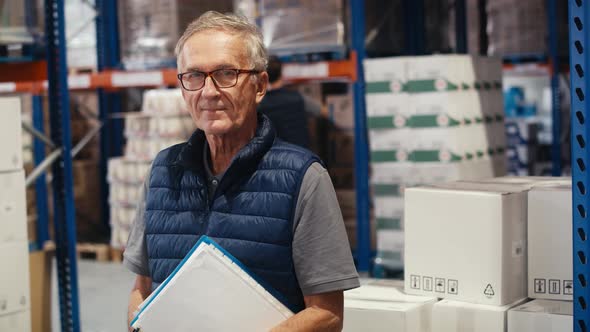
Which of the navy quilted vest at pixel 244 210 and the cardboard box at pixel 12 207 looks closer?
the navy quilted vest at pixel 244 210

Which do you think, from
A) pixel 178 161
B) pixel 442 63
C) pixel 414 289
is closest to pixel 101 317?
pixel 442 63

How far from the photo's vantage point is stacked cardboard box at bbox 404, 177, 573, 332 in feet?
11.1

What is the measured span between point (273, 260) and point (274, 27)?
5.63 m

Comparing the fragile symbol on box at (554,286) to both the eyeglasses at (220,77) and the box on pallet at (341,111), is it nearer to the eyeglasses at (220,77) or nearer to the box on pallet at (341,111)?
the eyeglasses at (220,77)

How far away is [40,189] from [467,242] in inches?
267

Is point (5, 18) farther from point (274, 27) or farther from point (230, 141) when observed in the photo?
point (274, 27)

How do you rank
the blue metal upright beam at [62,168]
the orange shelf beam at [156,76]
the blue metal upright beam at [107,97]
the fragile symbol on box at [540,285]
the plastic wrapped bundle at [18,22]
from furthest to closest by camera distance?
the blue metal upright beam at [107,97] < the orange shelf beam at [156,76] < the blue metal upright beam at [62,168] < the plastic wrapped bundle at [18,22] < the fragile symbol on box at [540,285]

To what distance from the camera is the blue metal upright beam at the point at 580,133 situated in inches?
105

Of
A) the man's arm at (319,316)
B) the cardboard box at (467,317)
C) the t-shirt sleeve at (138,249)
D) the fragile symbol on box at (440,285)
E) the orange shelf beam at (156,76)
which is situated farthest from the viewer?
the orange shelf beam at (156,76)

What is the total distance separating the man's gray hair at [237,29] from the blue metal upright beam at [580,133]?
0.90 meters

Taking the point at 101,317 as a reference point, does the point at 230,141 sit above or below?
above

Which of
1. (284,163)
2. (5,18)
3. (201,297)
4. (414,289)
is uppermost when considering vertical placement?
(5,18)

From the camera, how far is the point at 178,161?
2.76 m

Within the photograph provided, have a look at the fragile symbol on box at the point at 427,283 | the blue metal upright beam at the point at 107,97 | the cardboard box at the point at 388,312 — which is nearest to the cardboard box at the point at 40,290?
the cardboard box at the point at 388,312
